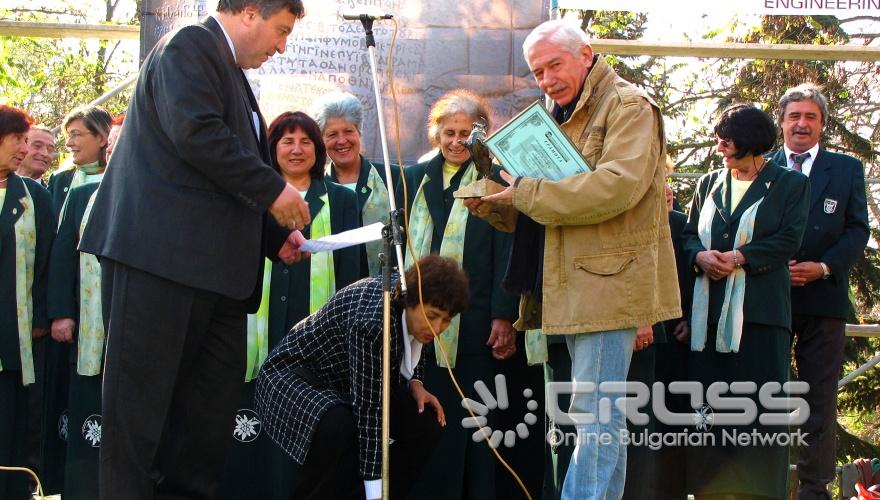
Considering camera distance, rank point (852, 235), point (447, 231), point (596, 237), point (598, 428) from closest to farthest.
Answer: point (598, 428) < point (596, 237) < point (447, 231) < point (852, 235)

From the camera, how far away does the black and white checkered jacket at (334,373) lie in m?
4.48

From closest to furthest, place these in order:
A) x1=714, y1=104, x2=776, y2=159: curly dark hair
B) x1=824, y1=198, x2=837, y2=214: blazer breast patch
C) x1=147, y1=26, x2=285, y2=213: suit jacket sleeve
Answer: x1=147, y1=26, x2=285, y2=213: suit jacket sleeve
x1=714, y1=104, x2=776, y2=159: curly dark hair
x1=824, y1=198, x2=837, y2=214: blazer breast patch

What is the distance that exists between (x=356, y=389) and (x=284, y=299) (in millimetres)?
931

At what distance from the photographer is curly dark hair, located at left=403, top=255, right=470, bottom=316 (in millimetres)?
4562

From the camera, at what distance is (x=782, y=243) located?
5320mm

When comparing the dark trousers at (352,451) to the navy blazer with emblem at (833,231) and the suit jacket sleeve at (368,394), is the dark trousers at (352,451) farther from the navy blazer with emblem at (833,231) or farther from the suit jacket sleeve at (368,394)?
the navy blazer with emblem at (833,231)

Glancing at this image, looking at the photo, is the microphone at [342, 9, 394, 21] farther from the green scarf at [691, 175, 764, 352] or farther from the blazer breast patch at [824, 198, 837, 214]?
the blazer breast patch at [824, 198, 837, 214]

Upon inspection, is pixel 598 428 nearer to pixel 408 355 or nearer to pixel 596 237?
pixel 596 237

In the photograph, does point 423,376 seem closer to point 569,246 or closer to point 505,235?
point 505,235

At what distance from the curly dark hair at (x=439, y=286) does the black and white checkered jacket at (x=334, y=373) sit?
0.11 m

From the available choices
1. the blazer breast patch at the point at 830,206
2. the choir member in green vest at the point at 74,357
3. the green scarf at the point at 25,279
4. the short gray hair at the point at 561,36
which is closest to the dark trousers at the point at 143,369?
the short gray hair at the point at 561,36

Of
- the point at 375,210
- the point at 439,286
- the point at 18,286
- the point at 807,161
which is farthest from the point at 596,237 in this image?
the point at 18,286

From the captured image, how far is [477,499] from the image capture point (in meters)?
5.20

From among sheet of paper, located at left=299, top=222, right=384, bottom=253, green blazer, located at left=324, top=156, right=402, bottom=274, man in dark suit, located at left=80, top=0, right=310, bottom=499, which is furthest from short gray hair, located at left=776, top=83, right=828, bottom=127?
man in dark suit, located at left=80, top=0, right=310, bottom=499
